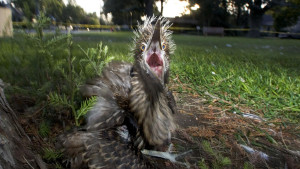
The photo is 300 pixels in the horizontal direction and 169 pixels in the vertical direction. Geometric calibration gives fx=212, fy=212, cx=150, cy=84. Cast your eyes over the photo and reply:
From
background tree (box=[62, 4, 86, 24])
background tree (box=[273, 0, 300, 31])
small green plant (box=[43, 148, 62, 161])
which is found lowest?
small green plant (box=[43, 148, 62, 161])

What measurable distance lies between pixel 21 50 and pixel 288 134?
2401 millimetres

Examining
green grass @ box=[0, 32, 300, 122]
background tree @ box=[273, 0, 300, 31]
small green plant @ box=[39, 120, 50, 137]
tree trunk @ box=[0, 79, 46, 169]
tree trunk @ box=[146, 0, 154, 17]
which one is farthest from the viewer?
background tree @ box=[273, 0, 300, 31]

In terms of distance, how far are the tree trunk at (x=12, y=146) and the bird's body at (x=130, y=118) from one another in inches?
9.0

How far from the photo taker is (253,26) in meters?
7.77

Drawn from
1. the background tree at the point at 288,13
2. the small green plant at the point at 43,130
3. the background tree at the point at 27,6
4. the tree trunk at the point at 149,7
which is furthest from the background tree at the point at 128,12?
the background tree at the point at 288,13

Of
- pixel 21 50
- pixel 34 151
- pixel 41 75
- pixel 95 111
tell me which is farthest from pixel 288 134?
pixel 21 50

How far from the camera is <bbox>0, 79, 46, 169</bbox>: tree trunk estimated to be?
3.31ft

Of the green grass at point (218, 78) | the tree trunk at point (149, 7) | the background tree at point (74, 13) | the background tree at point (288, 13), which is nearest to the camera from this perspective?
the background tree at point (74, 13)

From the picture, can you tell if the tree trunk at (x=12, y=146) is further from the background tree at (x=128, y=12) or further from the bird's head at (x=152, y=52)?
the background tree at (x=128, y=12)

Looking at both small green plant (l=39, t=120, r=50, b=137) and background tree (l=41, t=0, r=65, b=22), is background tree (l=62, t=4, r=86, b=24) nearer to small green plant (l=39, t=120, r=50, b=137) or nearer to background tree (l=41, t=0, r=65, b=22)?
background tree (l=41, t=0, r=65, b=22)

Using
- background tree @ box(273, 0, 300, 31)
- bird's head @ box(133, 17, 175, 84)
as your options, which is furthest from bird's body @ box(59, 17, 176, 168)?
background tree @ box(273, 0, 300, 31)

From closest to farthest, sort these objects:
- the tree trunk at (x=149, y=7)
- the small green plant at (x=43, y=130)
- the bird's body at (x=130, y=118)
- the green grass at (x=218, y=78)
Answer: the bird's body at (x=130, y=118) < the small green plant at (x=43, y=130) < the green grass at (x=218, y=78) < the tree trunk at (x=149, y=7)

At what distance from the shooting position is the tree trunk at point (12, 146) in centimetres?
101

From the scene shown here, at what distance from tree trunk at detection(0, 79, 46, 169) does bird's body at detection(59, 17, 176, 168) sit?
0.23 meters
